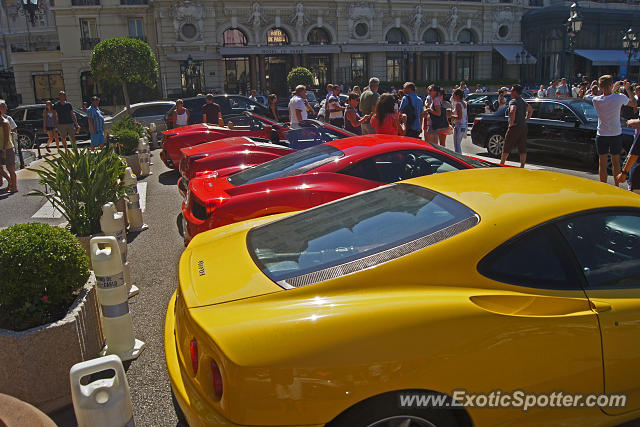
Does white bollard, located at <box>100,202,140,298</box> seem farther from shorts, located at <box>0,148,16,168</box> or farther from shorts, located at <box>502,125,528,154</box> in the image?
shorts, located at <box>502,125,528,154</box>

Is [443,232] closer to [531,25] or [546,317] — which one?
[546,317]

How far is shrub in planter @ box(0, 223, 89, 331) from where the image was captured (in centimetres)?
340

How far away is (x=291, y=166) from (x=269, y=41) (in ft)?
129

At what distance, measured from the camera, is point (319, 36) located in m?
44.1

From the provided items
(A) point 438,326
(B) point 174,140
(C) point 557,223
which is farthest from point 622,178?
(B) point 174,140

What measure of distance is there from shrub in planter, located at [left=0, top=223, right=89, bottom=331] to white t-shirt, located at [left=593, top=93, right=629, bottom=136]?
8.56 m

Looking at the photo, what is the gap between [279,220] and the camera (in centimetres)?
354

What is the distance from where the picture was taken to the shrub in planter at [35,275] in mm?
3396

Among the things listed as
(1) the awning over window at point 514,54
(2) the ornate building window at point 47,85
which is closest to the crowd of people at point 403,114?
(2) the ornate building window at point 47,85

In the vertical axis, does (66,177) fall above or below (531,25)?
below

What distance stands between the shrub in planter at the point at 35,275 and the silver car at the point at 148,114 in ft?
57.4

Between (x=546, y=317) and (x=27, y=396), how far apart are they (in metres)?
3.06

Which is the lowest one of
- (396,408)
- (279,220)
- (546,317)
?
(396,408)

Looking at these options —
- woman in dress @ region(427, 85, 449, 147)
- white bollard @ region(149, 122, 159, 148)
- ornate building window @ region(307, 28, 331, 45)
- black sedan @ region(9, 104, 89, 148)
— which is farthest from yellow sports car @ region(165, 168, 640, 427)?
ornate building window @ region(307, 28, 331, 45)
